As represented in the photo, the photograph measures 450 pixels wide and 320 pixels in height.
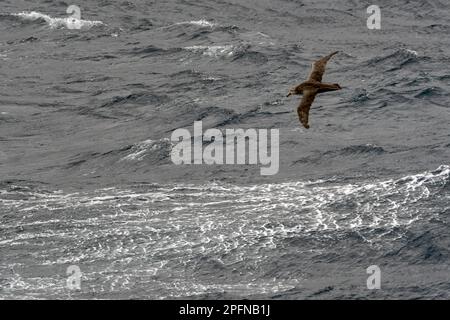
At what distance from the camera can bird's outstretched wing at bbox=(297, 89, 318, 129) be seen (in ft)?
131

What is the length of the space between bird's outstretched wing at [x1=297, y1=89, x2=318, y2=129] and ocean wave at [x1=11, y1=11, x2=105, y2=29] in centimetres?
4778

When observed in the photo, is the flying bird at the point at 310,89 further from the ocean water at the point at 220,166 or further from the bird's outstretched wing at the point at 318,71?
the ocean water at the point at 220,166

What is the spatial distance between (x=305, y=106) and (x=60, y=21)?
2007 inches

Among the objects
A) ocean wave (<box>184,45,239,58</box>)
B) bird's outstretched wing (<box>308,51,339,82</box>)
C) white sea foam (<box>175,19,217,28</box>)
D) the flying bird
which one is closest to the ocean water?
ocean wave (<box>184,45,239,58</box>)

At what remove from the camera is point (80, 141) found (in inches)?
2549

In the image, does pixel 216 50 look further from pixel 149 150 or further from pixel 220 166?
pixel 220 166


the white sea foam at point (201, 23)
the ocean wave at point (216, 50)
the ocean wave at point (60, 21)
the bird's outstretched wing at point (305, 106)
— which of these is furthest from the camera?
the ocean wave at point (60, 21)

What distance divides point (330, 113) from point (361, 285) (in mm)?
21412

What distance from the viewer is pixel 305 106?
40.9 m

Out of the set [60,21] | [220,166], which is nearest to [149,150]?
[220,166]

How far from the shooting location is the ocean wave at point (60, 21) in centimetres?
8800

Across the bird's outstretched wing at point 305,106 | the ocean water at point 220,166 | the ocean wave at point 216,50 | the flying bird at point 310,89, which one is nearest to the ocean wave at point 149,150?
the ocean water at point 220,166

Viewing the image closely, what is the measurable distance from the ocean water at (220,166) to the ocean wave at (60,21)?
24 centimetres
